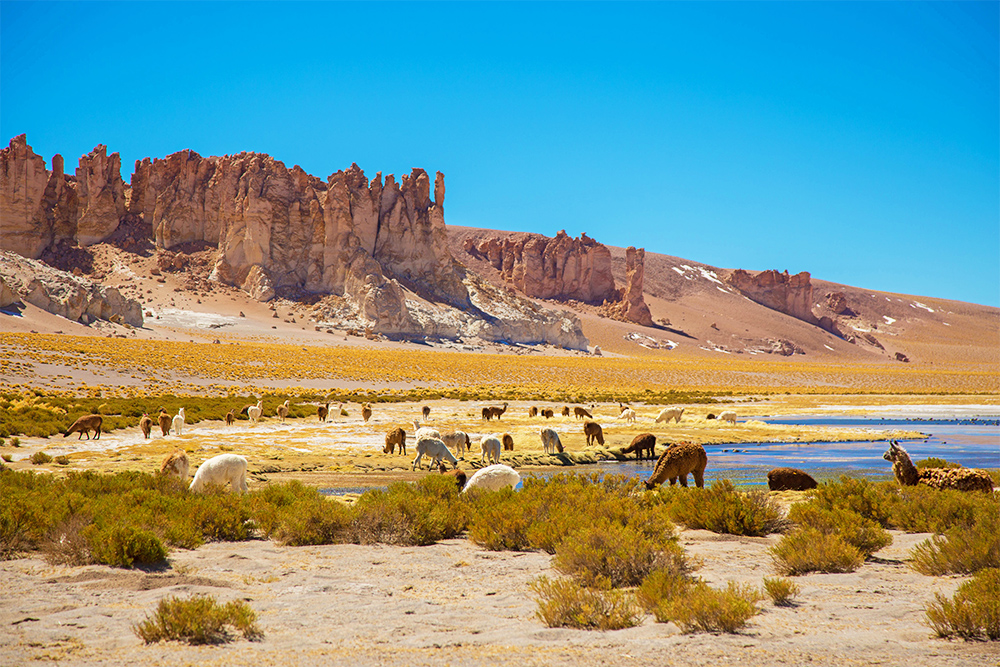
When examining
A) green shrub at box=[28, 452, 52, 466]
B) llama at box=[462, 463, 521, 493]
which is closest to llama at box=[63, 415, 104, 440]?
green shrub at box=[28, 452, 52, 466]

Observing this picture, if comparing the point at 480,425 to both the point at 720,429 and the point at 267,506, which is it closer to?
the point at 720,429

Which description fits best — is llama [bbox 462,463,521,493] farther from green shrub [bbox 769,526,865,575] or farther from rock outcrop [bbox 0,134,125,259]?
rock outcrop [bbox 0,134,125,259]

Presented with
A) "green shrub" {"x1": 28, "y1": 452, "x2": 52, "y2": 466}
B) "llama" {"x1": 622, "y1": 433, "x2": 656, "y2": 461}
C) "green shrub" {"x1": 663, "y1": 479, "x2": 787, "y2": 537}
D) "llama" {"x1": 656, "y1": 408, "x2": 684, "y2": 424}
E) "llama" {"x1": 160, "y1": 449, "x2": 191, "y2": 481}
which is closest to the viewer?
"green shrub" {"x1": 663, "y1": 479, "x2": 787, "y2": 537}

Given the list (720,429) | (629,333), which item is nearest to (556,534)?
(720,429)

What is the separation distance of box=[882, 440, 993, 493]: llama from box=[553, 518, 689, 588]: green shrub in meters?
6.59

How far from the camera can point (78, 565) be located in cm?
766

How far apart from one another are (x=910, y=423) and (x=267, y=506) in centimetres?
3428

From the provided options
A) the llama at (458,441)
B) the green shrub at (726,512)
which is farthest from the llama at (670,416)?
the green shrub at (726,512)

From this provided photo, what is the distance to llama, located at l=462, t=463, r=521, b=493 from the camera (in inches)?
461

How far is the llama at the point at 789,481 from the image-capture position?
45.6ft

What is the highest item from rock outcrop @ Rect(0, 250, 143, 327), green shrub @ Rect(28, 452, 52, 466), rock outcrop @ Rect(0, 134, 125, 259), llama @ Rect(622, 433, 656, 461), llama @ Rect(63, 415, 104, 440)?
rock outcrop @ Rect(0, 134, 125, 259)

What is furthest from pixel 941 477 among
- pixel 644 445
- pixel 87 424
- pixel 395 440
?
pixel 87 424

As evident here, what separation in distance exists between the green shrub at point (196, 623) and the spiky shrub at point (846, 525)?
248 inches

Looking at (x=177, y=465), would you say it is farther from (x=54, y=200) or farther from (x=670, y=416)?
(x=54, y=200)
